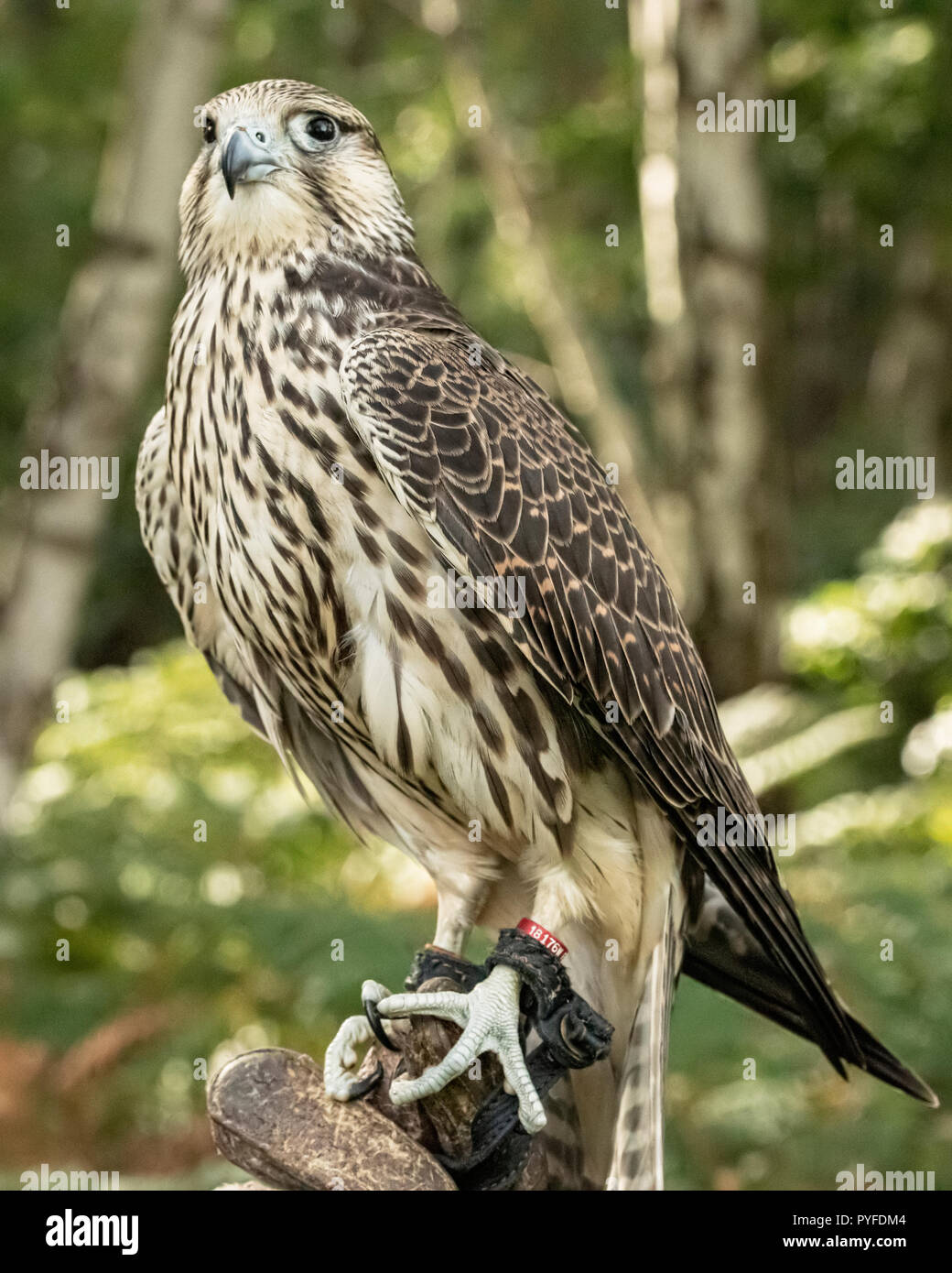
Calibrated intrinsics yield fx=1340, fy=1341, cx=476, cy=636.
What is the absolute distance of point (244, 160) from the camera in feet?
7.26

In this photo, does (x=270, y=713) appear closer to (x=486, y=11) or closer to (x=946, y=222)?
(x=946, y=222)

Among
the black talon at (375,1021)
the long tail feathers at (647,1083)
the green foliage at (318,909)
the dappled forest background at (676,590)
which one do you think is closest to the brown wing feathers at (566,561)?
the long tail feathers at (647,1083)

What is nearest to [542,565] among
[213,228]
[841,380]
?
[213,228]

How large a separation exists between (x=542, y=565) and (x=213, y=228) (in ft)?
2.68

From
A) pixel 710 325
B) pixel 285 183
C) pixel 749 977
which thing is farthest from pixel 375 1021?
pixel 710 325

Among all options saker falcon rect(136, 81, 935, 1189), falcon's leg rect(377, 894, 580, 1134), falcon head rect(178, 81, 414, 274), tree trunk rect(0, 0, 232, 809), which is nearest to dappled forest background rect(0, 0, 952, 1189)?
tree trunk rect(0, 0, 232, 809)

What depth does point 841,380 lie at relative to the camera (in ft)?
45.6

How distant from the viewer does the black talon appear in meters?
2.11

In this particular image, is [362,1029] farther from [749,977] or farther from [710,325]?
[710,325]

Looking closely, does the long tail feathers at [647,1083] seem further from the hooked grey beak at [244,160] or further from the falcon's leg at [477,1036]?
the hooked grey beak at [244,160]

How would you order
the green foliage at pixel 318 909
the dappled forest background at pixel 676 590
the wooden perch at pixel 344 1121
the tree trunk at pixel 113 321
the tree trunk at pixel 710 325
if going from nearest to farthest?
the wooden perch at pixel 344 1121
the green foliage at pixel 318 909
the dappled forest background at pixel 676 590
the tree trunk at pixel 113 321
the tree trunk at pixel 710 325

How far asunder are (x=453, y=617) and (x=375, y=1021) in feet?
2.13

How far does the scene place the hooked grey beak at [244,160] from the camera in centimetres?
220

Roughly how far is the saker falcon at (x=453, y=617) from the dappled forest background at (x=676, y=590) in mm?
915
